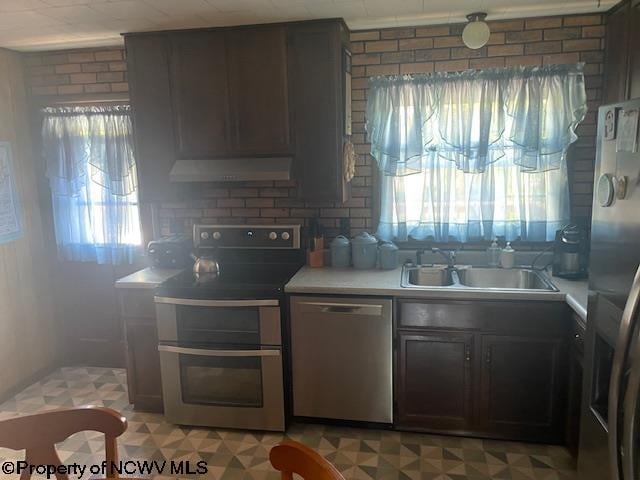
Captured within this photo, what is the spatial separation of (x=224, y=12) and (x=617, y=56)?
6.80ft

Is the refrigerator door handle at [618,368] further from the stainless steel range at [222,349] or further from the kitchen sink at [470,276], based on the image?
the stainless steel range at [222,349]

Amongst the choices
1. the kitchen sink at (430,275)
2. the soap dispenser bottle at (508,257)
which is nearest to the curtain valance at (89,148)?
the kitchen sink at (430,275)

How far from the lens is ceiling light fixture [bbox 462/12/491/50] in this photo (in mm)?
2771

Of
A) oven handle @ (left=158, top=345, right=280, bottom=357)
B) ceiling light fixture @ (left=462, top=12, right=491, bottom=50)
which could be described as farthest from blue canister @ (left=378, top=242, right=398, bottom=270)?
ceiling light fixture @ (left=462, top=12, right=491, bottom=50)

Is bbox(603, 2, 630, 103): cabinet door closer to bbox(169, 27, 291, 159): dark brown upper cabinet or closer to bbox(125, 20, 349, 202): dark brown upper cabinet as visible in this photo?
bbox(125, 20, 349, 202): dark brown upper cabinet

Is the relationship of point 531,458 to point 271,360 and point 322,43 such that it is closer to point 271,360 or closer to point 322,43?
point 271,360

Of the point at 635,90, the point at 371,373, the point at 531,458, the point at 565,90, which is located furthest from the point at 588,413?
the point at 565,90

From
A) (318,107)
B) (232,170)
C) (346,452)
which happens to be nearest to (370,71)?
(318,107)

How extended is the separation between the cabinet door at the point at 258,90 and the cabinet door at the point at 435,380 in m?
1.36

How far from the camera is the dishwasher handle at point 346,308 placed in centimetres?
272

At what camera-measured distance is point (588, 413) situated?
1.73 m

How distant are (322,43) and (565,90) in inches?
55.5

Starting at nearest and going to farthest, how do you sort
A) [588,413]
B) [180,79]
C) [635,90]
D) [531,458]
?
1. [588,413]
2. [635,90]
3. [531,458]
4. [180,79]

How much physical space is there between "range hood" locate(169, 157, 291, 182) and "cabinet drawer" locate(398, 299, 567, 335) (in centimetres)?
103
